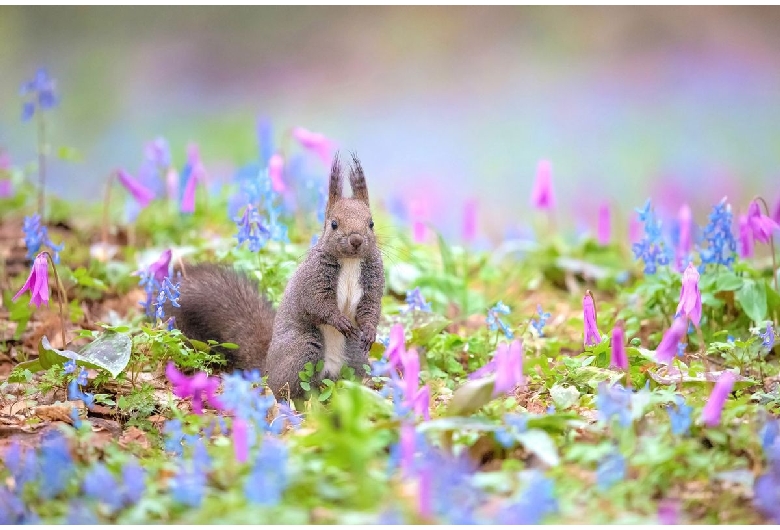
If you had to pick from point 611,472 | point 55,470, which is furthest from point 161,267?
point 611,472

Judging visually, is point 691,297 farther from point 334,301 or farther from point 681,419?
point 334,301

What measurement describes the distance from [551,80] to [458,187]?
5.92 ft

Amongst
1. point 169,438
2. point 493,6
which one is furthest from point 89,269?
point 493,6

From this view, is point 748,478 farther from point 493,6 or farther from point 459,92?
point 493,6

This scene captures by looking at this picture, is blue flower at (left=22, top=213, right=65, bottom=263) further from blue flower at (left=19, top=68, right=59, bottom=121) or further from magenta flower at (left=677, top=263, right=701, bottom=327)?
magenta flower at (left=677, top=263, right=701, bottom=327)

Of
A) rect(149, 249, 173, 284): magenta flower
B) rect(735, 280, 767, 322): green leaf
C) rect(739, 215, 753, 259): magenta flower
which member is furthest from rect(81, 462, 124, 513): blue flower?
rect(739, 215, 753, 259): magenta flower

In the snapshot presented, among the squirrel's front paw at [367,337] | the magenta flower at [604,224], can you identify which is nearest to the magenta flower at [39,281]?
the squirrel's front paw at [367,337]

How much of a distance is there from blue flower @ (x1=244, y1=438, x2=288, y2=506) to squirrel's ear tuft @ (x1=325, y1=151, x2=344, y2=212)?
5.41 ft

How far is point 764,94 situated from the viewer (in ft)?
31.7

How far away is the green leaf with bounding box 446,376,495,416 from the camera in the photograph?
3129 millimetres

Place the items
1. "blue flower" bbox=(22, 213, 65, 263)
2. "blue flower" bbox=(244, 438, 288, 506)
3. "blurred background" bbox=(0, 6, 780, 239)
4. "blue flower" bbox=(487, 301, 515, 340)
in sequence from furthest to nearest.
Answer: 1. "blurred background" bbox=(0, 6, 780, 239)
2. "blue flower" bbox=(22, 213, 65, 263)
3. "blue flower" bbox=(487, 301, 515, 340)
4. "blue flower" bbox=(244, 438, 288, 506)

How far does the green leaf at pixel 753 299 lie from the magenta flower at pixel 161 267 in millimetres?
2478

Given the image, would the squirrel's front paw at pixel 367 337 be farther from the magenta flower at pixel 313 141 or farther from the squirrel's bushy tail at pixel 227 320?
the magenta flower at pixel 313 141

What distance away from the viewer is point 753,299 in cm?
450
